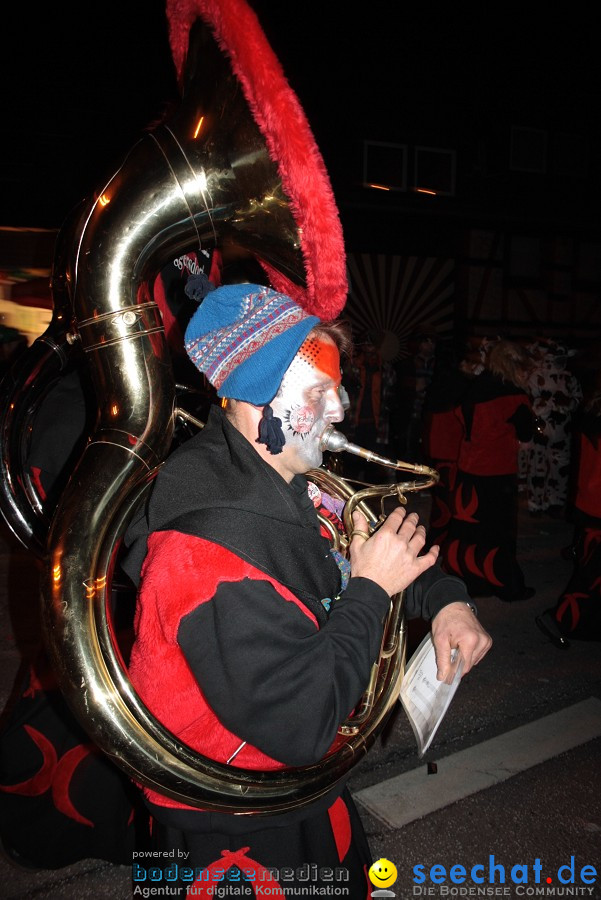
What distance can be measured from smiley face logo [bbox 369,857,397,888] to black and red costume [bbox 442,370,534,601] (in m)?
3.01

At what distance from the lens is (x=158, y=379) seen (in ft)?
4.67

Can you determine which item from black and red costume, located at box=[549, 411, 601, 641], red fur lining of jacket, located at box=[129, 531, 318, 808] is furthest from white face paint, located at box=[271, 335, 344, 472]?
black and red costume, located at box=[549, 411, 601, 641]

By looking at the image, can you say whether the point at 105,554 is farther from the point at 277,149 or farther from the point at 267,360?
the point at 277,149

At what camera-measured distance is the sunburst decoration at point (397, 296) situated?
476 inches

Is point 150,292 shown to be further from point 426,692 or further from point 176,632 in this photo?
point 426,692

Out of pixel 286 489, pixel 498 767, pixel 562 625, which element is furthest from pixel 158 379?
pixel 562 625

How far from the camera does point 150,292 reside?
1.45m

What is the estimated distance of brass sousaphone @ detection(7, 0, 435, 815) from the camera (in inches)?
47.1

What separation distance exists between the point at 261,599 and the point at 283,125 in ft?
3.23

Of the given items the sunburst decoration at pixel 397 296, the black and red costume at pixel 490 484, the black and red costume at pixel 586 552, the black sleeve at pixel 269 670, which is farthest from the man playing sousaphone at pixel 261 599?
the sunburst decoration at pixel 397 296

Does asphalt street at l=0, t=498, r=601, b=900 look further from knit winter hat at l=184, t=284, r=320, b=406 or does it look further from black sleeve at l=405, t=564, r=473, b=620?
knit winter hat at l=184, t=284, r=320, b=406

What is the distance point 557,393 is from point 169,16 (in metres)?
6.98

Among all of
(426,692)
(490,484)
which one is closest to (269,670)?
(426,692)

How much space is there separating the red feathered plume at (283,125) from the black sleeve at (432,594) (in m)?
0.89
